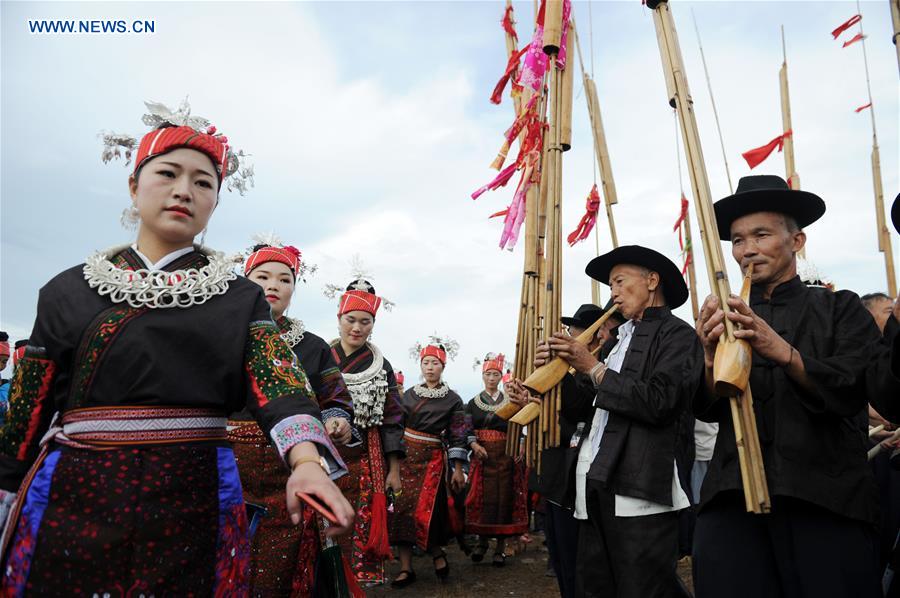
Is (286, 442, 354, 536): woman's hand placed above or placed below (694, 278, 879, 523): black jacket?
below

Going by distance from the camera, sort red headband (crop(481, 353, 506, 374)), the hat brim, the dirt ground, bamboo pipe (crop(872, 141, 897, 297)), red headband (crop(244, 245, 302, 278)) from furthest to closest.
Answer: red headband (crop(481, 353, 506, 374))
the dirt ground
bamboo pipe (crop(872, 141, 897, 297))
red headband (crop(244, 245, 302, 278))
the hat brim

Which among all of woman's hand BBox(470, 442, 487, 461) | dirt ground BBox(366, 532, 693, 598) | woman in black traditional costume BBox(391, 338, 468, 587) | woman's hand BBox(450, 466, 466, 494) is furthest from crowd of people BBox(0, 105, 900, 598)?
woman's hand BBox(470, 442, 487, 461)

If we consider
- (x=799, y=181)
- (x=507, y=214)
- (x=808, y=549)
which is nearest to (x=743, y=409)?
(x=808, y=549)

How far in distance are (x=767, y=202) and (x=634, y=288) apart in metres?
1.06

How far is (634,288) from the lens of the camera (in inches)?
132

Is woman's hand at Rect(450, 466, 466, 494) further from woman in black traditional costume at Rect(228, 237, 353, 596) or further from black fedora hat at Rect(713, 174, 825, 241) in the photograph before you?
black fedora hat at Rect(713, 174, 825, 241)

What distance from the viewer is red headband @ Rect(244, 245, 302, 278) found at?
12.0ft

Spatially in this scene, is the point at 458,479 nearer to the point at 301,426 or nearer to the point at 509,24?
the point at 509,24

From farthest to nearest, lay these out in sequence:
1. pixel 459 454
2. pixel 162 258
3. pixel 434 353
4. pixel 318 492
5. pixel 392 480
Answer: pixel 434 353 → pixel 459 454 → pixel 392 480 → pixel 162 258 → pixel 318 492

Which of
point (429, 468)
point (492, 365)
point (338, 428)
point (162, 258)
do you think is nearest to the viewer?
point (162, 258)

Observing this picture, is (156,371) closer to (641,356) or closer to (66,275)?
(66,275)

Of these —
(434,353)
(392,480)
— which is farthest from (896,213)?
(434,353)

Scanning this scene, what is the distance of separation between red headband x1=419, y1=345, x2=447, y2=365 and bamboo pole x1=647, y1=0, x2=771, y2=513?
230 inches

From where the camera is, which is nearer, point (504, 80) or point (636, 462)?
point (636, 462)
